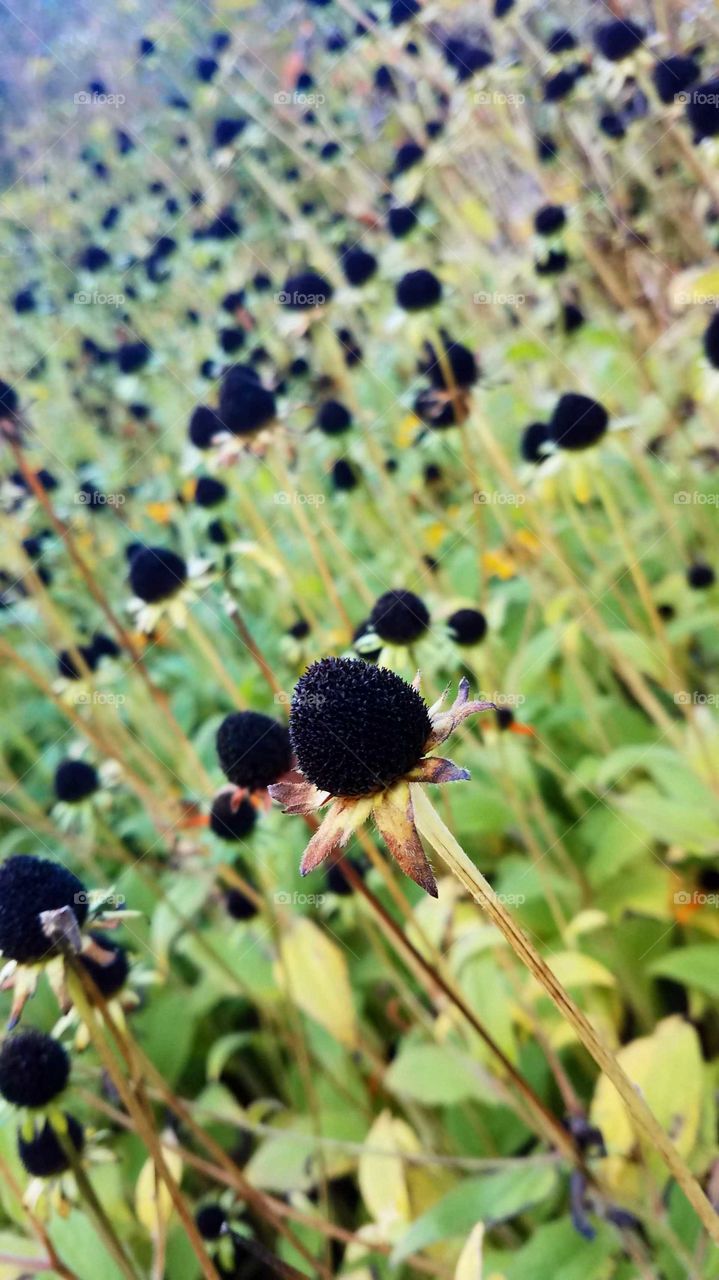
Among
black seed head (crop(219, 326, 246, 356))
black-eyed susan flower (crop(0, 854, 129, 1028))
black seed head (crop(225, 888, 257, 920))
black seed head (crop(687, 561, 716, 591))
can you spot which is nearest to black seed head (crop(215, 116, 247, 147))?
black seed head (crop(219, 326, 246, 356))

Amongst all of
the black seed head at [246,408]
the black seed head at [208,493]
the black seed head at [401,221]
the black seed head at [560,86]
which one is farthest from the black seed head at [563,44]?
the black seed head at [208,493]

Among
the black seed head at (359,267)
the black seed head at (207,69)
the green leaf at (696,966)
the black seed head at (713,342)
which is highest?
the black seed head at (207,69)

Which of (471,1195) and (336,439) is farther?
(336,439)

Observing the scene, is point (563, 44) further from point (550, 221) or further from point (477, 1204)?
point (477, 1204)

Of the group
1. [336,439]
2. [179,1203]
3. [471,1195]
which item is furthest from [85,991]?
[336,439]

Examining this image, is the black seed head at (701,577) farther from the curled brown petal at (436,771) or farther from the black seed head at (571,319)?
the curled brown petal at (436,771)

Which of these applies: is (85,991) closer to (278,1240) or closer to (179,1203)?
(179,1203)

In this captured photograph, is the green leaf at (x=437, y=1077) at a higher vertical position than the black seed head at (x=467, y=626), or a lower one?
lower
